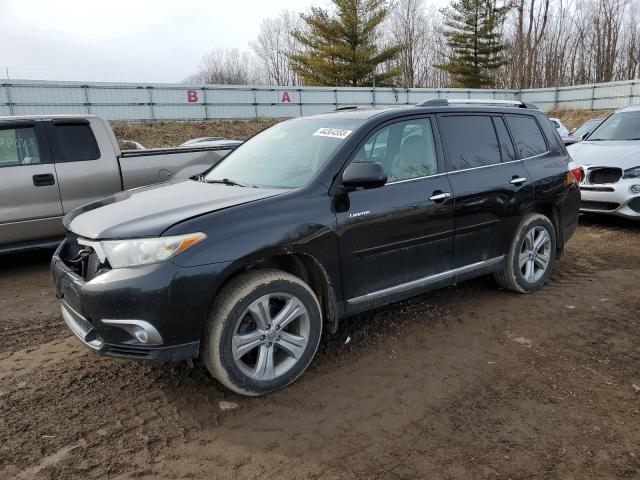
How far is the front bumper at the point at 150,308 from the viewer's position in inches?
111

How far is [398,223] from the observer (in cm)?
370

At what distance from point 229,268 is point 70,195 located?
4.07 m

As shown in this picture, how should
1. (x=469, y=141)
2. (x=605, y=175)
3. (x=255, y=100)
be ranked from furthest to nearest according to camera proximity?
(x=255, y=100)
(x=605, y=175)
(x=469, y=141)

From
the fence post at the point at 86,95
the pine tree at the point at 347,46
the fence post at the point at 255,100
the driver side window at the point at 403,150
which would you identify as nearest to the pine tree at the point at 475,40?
the pine tree at the point at 347,46

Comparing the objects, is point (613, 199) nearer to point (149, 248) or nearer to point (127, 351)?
point (149, 248)

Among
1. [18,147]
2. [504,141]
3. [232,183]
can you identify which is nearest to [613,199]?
[504,141]

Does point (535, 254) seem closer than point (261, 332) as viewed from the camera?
No

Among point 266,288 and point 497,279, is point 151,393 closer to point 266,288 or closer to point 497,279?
point 266,288

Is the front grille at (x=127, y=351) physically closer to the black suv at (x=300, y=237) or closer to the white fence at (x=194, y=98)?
the black suv at (x=300, y=237)

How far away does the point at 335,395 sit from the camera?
10.5ft

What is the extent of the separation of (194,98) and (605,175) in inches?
889

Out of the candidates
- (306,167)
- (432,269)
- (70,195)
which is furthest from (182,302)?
(70,195)

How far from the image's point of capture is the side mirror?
10.9 feet

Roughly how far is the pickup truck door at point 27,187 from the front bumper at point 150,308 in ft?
11.5
